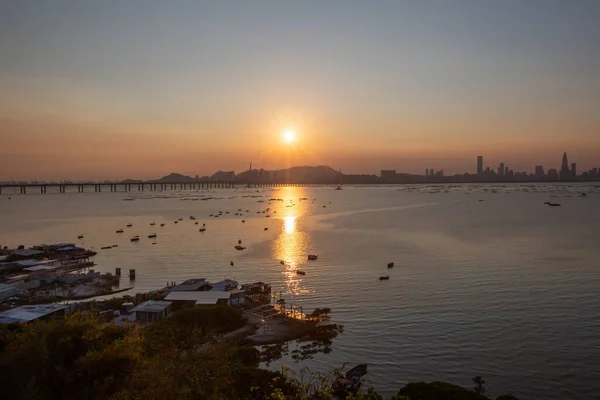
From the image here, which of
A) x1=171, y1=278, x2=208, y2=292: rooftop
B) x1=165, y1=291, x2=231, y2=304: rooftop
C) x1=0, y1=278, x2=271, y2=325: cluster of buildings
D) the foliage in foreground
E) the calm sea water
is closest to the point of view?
the foliage in foreground

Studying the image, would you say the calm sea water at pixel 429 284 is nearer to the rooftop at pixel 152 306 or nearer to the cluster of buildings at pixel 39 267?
the cluster of buildings at pixel 39 267

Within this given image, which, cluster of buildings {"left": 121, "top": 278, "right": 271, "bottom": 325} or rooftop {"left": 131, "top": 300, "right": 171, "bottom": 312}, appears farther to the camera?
rooftop {"left": 131, "top": 300, "right": 171, "bottom": 312}

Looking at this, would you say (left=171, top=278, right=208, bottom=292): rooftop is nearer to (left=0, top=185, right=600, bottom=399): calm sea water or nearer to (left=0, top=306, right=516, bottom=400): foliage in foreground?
(left=0, top=185, right=600, bottom=399): calm sea water

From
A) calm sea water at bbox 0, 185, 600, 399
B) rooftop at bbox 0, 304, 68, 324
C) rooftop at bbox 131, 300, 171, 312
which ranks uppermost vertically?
rooftop at bbox 0, 304, 68, 324

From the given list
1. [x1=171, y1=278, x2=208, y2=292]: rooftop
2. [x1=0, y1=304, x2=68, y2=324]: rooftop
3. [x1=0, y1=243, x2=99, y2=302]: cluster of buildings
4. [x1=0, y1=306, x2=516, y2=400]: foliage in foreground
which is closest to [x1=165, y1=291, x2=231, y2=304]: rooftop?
[x1=171, y1=278, x2=208, y2=292]: rooftop

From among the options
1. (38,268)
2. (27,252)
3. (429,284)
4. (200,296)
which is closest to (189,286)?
(200,296)

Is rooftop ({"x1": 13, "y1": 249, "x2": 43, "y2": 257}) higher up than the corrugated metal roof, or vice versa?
rooftop ({"x1": 13, "y1": 249, "x2": 43, "y2": 257})
